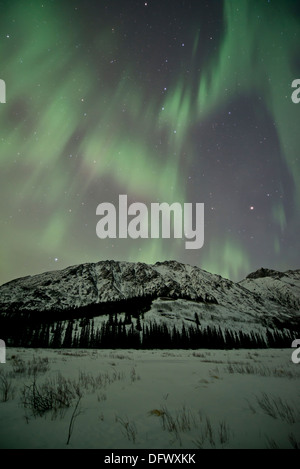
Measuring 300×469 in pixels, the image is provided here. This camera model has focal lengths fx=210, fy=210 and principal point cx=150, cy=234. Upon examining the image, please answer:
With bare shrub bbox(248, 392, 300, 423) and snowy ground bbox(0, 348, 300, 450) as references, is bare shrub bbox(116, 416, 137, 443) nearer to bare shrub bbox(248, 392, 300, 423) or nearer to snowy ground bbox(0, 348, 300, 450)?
snowy ground bbox(0, 348, 300, 450)

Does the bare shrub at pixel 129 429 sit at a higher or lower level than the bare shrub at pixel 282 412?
higher

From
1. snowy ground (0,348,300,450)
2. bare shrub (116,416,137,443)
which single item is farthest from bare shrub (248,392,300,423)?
bare shrub (116,416,137,443)

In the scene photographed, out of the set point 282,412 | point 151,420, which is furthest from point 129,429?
point 282,412

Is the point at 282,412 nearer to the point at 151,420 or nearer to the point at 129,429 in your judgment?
the point at 151,420

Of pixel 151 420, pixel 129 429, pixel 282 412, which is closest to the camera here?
pixel 129 429

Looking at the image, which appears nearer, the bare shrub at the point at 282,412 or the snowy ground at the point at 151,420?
the snowy ground at the point at 151,420

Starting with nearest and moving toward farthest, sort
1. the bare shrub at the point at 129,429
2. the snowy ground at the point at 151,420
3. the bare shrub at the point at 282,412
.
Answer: the snowy ground at the point at 151,420, the bare shrub at the point at 129,429, the bare shrub at the point at 282,412

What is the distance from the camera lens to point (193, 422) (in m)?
4.42

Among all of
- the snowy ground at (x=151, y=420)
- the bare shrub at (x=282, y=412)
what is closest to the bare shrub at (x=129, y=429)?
the snowy ground at (x=151, y=420)

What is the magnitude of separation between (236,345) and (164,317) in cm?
5430

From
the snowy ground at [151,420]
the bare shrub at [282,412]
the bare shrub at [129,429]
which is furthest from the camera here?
the bare shrub at [282,412]

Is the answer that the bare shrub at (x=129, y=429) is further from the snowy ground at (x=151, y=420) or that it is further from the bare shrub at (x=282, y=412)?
the bare shrub at (x=282, y=412)
